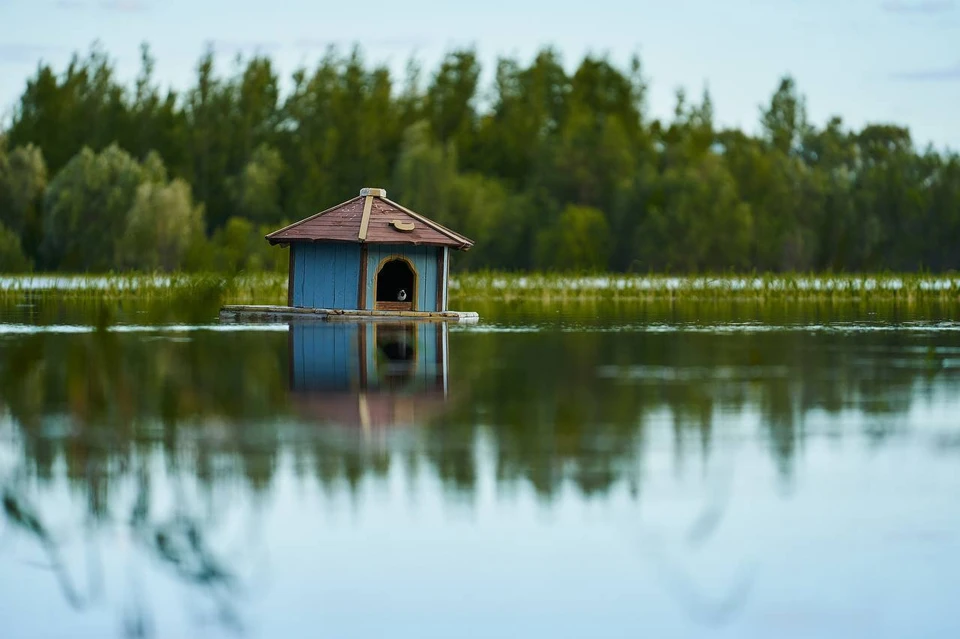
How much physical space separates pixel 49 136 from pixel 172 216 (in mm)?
13270

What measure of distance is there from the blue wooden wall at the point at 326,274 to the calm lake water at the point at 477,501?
10.9 metres

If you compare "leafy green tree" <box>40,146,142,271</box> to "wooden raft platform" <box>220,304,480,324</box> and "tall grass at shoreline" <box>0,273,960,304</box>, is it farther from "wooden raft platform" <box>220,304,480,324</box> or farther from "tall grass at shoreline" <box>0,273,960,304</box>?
"wooden raft platform" <box>220,304,480,324</box>

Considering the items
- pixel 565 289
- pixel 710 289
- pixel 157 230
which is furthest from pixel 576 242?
pixel 710 289

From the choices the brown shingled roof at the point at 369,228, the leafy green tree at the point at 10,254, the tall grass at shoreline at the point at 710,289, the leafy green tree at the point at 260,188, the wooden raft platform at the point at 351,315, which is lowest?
the wooden raft platform at the point at 351,315

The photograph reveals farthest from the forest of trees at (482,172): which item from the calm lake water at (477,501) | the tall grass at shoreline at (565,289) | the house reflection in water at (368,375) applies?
the calm lake water at (477,501)

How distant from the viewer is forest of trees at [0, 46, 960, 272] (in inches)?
2670

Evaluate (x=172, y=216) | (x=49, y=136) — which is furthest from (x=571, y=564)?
(x=49, y=136)

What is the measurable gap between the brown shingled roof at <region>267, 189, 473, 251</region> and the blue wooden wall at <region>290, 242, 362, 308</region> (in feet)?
1.32

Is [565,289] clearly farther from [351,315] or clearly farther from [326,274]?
[351,315]

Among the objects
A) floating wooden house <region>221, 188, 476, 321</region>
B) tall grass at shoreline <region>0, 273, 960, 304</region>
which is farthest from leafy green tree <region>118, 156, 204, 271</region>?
floating wooden house <region>221, 188, 476, 321</region>

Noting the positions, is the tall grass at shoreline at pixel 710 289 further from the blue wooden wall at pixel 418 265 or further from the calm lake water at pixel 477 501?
the calm lake water at pixel 477 501

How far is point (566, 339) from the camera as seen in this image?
70.4 feet

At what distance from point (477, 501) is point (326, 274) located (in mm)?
19223

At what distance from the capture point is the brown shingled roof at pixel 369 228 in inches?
1031
